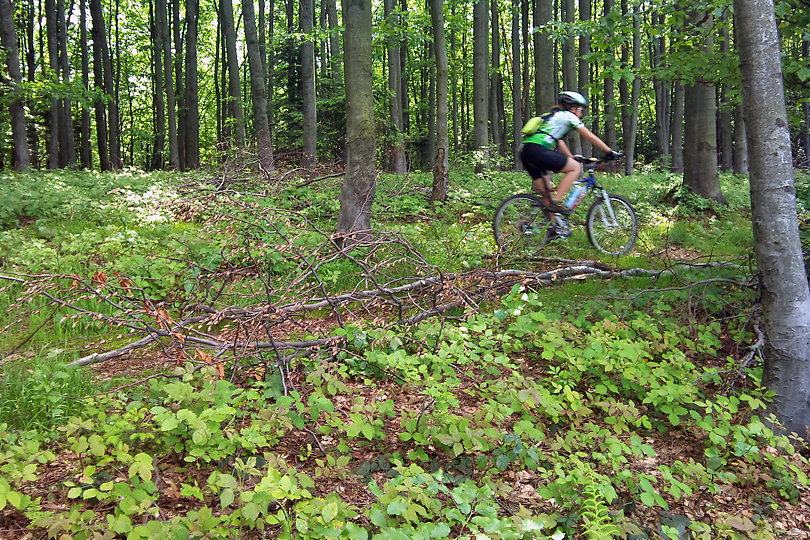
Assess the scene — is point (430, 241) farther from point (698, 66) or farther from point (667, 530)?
point (667, 530)

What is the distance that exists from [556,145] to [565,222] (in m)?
1.03

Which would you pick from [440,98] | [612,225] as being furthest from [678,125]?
[612,225]

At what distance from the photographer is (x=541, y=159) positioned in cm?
654

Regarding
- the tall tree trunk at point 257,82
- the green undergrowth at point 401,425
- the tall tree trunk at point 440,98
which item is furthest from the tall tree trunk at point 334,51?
the green undergrowth at point 401,425

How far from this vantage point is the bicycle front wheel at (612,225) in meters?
7.04

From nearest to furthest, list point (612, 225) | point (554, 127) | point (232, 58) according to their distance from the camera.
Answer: point (554, 127) → point (612, 225) → point (232, 58)

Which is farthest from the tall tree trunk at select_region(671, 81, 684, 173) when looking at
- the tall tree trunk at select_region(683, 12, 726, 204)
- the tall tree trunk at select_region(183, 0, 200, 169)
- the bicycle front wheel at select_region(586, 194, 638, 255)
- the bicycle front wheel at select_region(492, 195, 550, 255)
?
the tall tree trunk at select_region(183, 0, 200, 169)

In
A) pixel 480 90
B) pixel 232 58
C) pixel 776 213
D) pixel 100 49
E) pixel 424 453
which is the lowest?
pixel 424 453

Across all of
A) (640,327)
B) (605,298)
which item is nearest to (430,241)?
(605,298)

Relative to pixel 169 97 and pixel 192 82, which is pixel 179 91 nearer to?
pixel 169 97

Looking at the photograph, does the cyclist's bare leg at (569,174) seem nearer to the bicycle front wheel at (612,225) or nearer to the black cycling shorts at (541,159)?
the black cycling shorts at (541,159)

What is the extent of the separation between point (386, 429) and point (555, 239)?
4063mm

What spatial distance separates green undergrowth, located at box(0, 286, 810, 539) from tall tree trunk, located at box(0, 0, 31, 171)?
46.0 feet

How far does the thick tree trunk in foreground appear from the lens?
3484 mm
